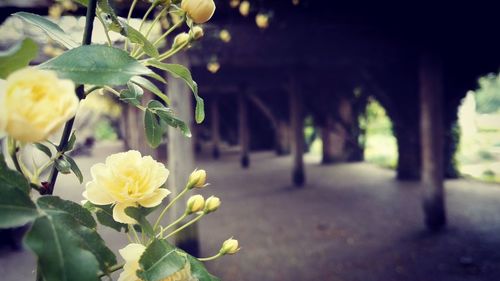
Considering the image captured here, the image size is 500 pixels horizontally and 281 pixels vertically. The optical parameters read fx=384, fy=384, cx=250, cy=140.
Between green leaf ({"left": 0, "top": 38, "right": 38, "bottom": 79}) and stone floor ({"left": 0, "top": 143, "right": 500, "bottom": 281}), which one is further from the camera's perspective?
stone floor ({"left": 0, "top": 143, "right": 500, "bottom": 281})

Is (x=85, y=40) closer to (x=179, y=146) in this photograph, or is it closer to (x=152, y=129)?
(x=152, y=129)

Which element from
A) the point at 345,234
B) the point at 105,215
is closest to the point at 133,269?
the point at 105,215

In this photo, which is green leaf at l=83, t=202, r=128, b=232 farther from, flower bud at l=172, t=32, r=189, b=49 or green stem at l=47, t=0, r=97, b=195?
flower bud at l=172, t=32, r=189, b=49

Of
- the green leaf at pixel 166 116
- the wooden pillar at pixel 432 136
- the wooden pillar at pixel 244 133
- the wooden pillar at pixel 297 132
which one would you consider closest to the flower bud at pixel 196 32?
the green leaf at pixel 166 116

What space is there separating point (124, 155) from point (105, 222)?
14 cm

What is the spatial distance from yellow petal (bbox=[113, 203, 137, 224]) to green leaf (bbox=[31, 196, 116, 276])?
6 cm

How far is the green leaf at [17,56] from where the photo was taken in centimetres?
35

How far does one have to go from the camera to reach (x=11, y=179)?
1.23 ft

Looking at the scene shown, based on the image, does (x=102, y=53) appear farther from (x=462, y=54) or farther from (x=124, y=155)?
(x=462, y=54)

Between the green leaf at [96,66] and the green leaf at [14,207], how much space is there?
0.12 meters

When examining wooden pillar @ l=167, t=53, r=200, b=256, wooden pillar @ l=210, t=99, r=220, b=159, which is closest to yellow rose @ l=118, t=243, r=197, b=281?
wooden pillar @ l=167, t=53, r=200, b=256

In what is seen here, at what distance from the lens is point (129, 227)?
55 cm

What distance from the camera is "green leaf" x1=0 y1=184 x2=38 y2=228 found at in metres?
0.35

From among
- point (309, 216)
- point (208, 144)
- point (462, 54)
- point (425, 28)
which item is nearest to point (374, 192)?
point (309, 216)
